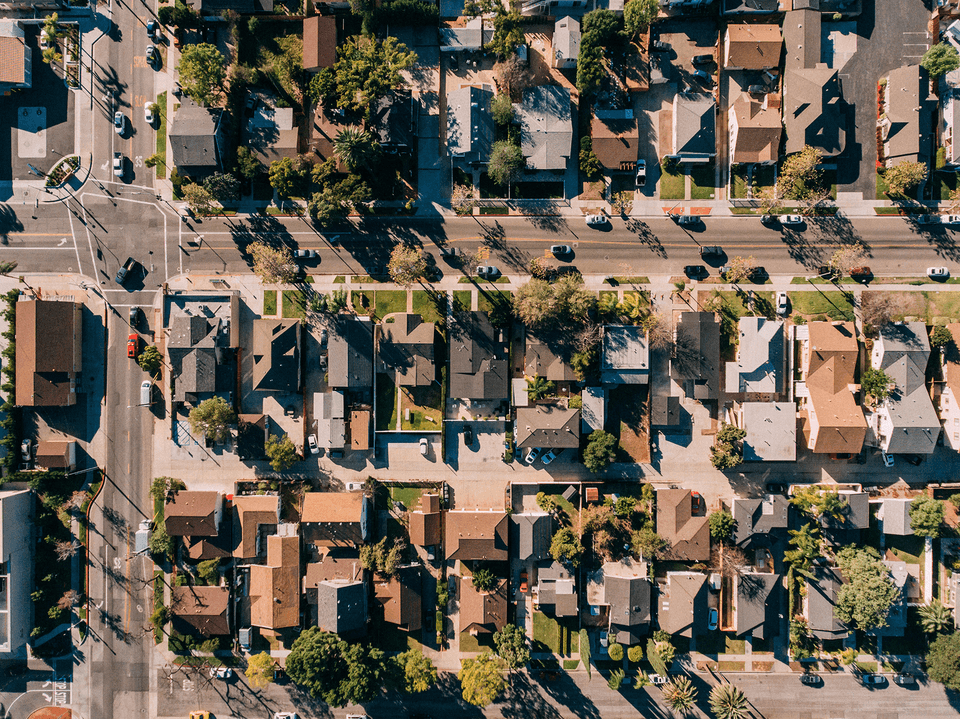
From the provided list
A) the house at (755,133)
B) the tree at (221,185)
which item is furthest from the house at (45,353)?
the house at (755,133)

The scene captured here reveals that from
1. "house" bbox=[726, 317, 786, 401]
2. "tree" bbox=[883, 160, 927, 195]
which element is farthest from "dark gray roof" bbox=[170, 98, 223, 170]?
"tree" bbox=[883, 160, 927, 195]

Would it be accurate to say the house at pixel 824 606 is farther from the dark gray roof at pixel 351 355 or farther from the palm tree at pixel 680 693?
the dark gray roof at pixel 351 355

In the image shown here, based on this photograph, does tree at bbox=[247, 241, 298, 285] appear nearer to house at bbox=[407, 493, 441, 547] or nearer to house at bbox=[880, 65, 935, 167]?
house at bbox=[407, 493, 441, 547]

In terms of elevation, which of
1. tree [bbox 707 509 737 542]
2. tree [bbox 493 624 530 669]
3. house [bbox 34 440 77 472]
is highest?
house [bbox 34 440 77 472]

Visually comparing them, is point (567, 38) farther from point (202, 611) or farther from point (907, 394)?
point (202, 611)

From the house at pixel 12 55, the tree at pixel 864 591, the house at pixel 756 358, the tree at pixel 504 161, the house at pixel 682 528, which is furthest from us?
the house at pixel 12 55

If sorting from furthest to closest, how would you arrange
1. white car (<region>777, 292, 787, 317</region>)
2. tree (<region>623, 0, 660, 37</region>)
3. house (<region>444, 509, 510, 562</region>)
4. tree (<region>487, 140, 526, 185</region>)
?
white car (<region>777, 292, 787, 317</region>), house (<region>444, 509, 510, 562</region>), tree (<region>487, 140, 526, 185</region>), tree (<region>623, 0, 660, 37</region>)
